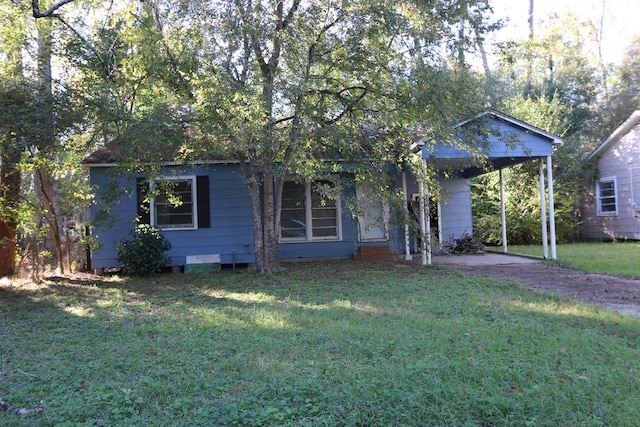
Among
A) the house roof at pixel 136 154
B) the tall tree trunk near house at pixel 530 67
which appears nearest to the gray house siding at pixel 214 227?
the house roof at pixel 136 154

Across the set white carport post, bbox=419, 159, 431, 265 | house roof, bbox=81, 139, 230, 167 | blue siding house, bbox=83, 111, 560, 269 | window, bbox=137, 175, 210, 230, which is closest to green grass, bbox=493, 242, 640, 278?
blue siding house, bbox=83, 111, 560, 269

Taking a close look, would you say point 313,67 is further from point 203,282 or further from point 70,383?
point 70,383

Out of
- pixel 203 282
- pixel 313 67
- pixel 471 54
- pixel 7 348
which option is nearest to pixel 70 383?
pixel 7 348

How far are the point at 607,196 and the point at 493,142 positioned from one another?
10.8 m

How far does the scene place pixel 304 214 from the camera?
1345 cm

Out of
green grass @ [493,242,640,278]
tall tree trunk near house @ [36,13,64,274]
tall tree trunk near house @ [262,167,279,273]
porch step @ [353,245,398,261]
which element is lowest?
green grass @ [493,242,640,278]

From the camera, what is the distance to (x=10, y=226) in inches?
437

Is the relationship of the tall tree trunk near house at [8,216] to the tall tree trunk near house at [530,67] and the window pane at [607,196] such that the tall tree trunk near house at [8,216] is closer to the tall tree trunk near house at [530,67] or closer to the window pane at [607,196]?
the tall tree trunk near house at [530,67]

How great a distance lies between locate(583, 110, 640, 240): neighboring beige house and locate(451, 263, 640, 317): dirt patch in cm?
888

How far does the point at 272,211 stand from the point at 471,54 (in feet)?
17.1

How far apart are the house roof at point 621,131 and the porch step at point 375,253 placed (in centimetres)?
1060

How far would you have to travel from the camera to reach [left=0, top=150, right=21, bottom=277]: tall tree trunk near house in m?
10.2

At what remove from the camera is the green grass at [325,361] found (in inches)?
135

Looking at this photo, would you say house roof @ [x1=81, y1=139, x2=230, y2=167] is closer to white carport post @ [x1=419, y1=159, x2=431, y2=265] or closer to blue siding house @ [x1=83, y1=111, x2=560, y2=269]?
blue siding house @ [x1=83, y1=111, x2=560, y2=269]
